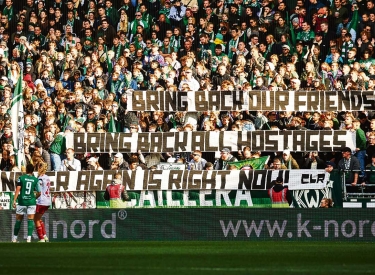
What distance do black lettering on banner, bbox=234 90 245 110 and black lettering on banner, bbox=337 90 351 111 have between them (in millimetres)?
2314

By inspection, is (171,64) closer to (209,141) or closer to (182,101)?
(182,101)

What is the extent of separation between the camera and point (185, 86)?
968 inches

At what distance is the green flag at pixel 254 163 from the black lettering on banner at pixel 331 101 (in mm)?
1864

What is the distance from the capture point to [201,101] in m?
24.0

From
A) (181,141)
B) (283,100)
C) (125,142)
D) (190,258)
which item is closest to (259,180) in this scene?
(283,100)

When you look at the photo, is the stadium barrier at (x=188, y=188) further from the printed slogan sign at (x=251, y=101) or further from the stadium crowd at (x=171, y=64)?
the printed slogan sign at (x=251, y=101)

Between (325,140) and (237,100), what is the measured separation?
7.78 ft

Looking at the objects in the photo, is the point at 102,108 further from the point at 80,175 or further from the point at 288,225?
the point at 288,225

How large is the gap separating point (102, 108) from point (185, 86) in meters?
2.33

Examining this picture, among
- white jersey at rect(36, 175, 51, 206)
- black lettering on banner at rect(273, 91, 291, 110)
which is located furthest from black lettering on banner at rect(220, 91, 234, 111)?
white jersey at rect(36, 175, 51, 206)

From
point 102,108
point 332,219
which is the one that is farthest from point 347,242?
point 102,108

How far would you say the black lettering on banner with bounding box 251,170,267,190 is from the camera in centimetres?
2262

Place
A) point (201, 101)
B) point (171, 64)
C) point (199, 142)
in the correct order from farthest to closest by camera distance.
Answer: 1. point (171, 64)
2. point (201, 101)
3. point (199, 142)

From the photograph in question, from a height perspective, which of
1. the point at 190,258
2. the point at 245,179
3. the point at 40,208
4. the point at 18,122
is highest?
the point at 18,122
